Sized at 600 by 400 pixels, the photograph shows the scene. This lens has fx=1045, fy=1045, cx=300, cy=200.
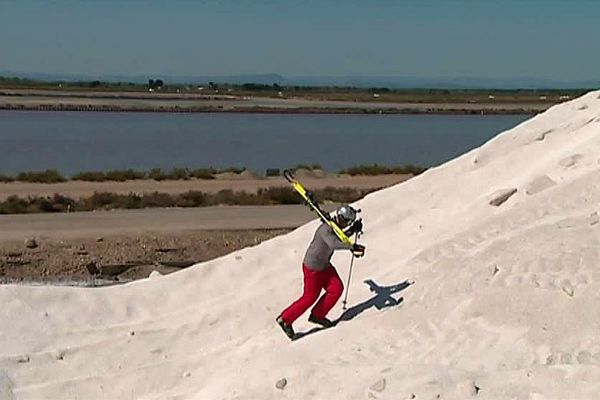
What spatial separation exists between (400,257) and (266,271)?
5.71 ft

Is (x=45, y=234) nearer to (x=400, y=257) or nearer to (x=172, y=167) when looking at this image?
(x=400, y=257)

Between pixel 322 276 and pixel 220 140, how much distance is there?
45954 mm

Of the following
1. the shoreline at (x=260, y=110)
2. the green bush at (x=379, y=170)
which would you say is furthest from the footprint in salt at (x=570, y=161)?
the shoreline at (x=260, y=110)

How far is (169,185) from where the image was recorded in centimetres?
3247

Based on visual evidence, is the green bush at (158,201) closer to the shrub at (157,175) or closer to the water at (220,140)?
the shrub at (157,175)

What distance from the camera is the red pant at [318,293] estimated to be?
8.13 meters

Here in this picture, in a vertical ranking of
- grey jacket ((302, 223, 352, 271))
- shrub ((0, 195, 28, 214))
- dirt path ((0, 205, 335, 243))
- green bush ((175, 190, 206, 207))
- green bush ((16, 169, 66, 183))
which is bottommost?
green bush ((16, 169, 66, 183))

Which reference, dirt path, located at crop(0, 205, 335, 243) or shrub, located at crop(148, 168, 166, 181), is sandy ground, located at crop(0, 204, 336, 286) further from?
shrub, located at crop(148, 168, 166, 181)

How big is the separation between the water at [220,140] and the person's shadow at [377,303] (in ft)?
99.6

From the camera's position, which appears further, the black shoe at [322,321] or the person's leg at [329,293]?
the black shoe at [322,321]

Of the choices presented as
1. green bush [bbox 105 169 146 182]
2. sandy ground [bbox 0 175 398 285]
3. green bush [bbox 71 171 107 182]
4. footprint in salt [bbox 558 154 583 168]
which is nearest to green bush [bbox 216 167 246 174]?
green bush [bbox 105 169 146 182]

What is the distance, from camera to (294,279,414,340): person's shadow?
27.0 feet

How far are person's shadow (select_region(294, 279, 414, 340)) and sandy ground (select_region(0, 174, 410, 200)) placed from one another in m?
20.1

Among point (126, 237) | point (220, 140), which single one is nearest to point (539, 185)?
point (126, 237)
